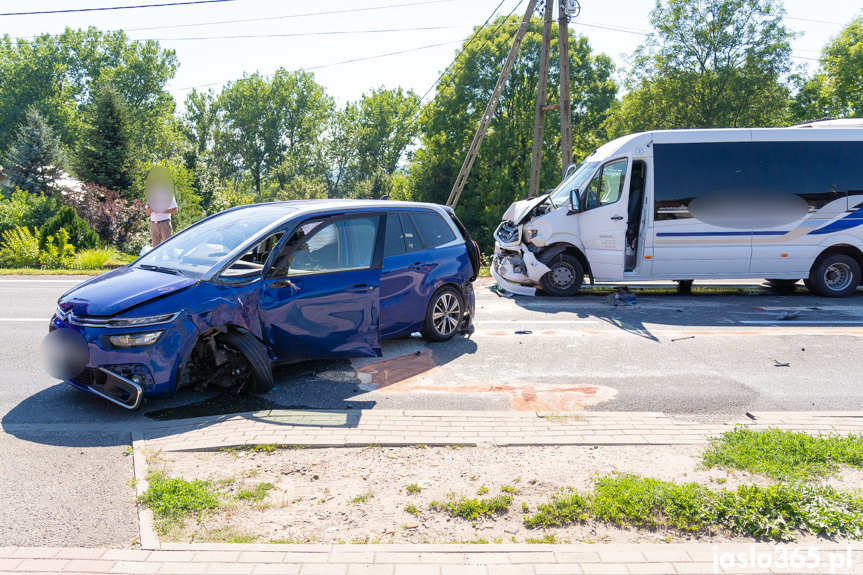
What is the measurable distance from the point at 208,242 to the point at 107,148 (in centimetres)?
2539

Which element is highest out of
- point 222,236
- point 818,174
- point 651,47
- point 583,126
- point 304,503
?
point 651,47

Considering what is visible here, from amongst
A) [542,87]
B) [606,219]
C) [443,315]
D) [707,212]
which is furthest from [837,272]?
[542,87]

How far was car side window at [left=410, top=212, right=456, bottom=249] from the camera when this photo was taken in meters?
7.85

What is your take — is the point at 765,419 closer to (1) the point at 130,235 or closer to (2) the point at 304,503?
(2) the point at 304,503

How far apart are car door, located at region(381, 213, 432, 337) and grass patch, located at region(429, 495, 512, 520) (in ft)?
11.4

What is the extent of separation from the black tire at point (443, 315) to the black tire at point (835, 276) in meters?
7.60

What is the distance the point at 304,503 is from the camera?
12.7ft

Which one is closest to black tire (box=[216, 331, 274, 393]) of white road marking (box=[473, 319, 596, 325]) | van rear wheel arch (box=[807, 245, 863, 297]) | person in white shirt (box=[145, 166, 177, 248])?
white road marking (box=[473, 319, 596, 325])

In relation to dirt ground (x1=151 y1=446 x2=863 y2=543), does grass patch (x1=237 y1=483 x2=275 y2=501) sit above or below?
above

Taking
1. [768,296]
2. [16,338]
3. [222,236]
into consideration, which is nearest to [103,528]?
[222,236]

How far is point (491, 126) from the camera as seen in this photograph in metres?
41.5

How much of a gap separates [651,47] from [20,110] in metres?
65.7

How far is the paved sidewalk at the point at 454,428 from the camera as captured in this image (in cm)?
484

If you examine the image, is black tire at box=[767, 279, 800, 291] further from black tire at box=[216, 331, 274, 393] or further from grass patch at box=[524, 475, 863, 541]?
black tire at box=[216, 331, 274, 393]
